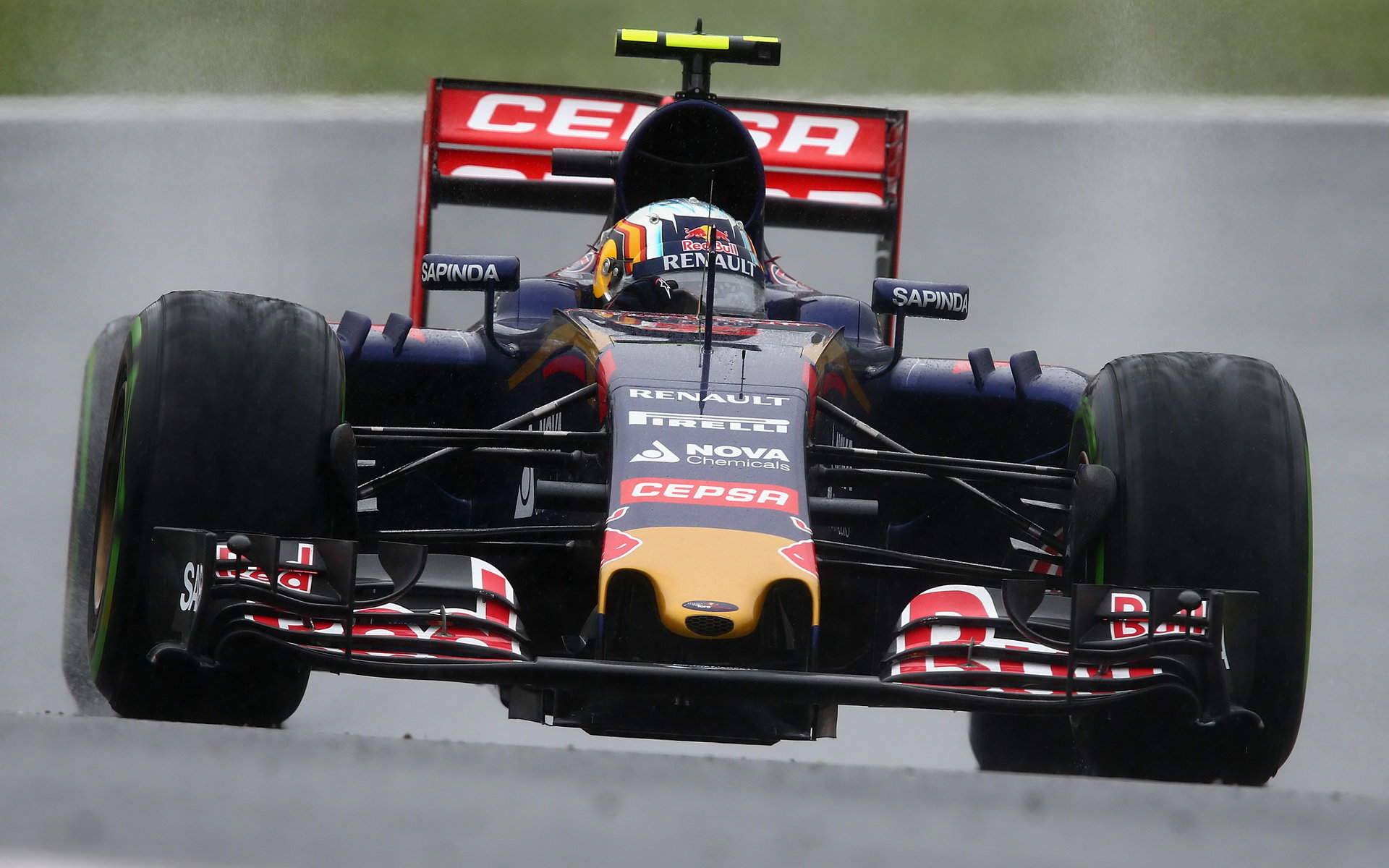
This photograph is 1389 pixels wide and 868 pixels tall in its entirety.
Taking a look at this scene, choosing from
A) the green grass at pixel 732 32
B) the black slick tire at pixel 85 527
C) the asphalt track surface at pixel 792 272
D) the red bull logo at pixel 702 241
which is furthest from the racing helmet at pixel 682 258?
the green grass at pixel 732 32

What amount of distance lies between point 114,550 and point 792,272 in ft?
15.8

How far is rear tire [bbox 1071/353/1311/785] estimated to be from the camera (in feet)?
11.5

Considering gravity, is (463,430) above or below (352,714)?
above

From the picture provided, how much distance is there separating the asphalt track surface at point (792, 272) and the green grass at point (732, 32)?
0.53m

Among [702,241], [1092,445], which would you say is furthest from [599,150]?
[1092,445]

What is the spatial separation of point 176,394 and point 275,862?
1.60 metres

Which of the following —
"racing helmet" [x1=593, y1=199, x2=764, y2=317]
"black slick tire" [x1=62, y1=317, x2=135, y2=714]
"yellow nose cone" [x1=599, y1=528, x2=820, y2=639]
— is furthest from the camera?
"racing helmet" [x1=593, y1=199, x2=764, y2=317]

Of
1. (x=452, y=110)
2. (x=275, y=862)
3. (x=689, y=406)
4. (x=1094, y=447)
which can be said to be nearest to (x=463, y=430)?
(x=689, y=406)

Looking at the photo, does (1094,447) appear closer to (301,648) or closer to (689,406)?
(689,406)

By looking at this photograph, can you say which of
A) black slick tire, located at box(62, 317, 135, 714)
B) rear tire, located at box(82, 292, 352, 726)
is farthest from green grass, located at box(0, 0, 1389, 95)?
rear tire, located at box(82, 292, 352, 726)

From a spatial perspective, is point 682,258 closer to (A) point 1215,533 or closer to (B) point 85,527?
(B) point 85,527

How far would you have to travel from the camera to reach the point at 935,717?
536cm

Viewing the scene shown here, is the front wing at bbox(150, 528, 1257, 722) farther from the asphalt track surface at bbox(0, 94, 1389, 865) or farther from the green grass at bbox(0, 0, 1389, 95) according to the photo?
the green grass at bbox(0, 0, 1389, 95)

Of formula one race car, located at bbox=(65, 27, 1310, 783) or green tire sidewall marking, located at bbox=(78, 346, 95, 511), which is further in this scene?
green tire sidewall marking, located at bbox=(78, 346, 95, 511)
